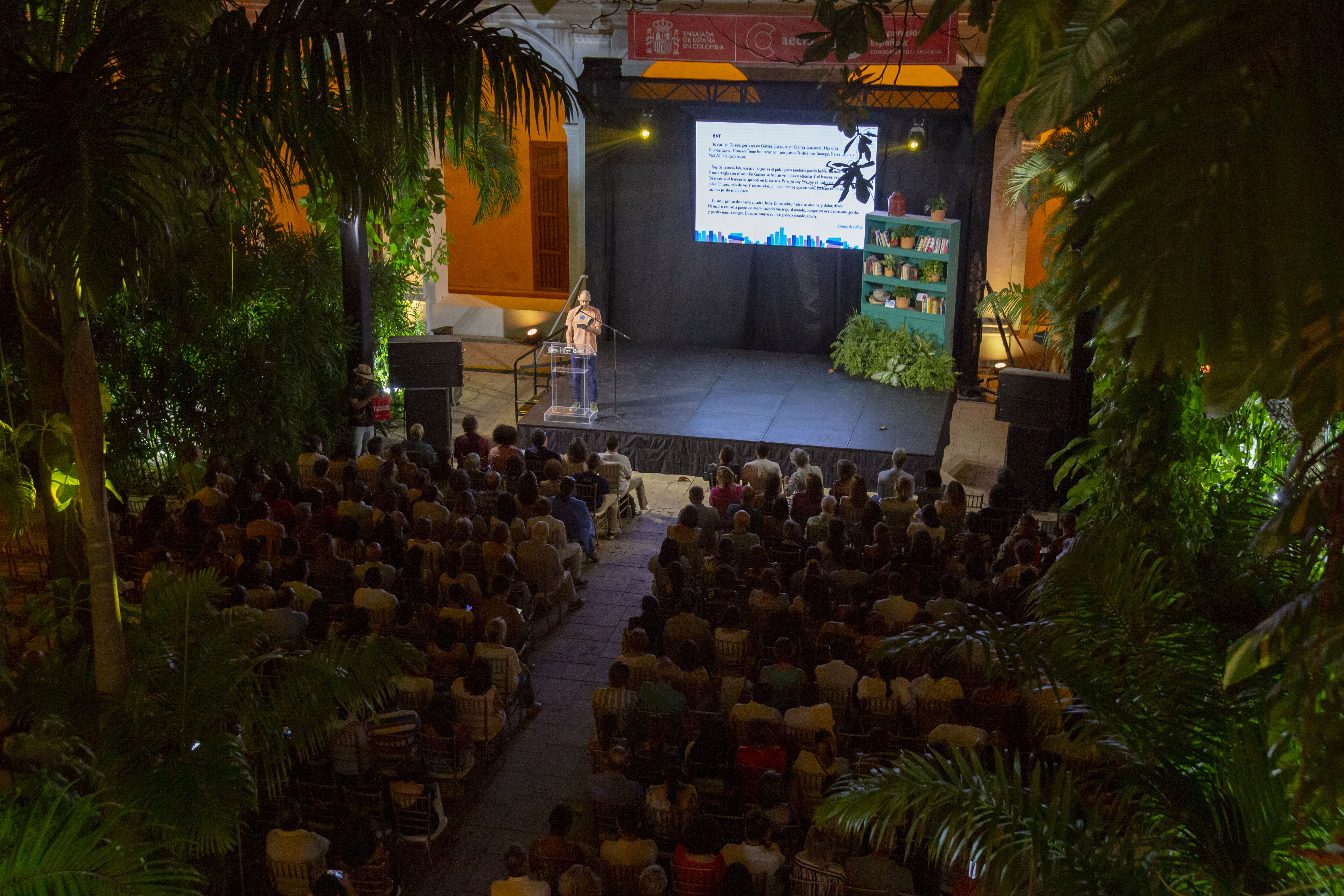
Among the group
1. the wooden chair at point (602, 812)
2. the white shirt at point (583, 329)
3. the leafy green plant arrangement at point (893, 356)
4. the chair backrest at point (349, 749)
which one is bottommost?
the wooden chair at point (602, 812)

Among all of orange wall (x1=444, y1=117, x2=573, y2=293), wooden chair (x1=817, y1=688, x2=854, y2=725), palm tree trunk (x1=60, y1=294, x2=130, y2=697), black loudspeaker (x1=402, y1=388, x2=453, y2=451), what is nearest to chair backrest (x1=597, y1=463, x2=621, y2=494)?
black loudspeaker (x1=402, y1=388, x2=453, y2=451)

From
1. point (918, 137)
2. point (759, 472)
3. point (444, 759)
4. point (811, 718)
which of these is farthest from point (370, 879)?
point (918, 137)

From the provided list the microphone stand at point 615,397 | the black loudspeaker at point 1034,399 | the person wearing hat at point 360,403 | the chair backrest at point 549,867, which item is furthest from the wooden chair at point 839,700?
the person wearing hat at point 360,403

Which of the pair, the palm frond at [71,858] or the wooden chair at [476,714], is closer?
the palm frond at [71,858]

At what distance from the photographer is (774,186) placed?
575 inches

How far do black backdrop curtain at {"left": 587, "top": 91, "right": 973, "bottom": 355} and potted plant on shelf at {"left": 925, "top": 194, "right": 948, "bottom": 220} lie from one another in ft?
0.94

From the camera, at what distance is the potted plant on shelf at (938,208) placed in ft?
44.5

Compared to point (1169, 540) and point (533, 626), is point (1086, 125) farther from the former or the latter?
point (533, 626)

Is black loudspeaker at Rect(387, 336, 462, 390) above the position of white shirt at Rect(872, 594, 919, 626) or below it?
above

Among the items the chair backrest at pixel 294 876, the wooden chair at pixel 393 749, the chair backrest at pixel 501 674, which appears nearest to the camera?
the chair backrest at pixel 294 876

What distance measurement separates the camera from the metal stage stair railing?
42.4ft

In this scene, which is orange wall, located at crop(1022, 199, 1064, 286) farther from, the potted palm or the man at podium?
the man at podium

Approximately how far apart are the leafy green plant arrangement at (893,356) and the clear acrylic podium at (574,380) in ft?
11.1

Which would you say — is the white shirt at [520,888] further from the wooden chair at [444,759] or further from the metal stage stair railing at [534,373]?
the metal stage stair railing at [534,373]
